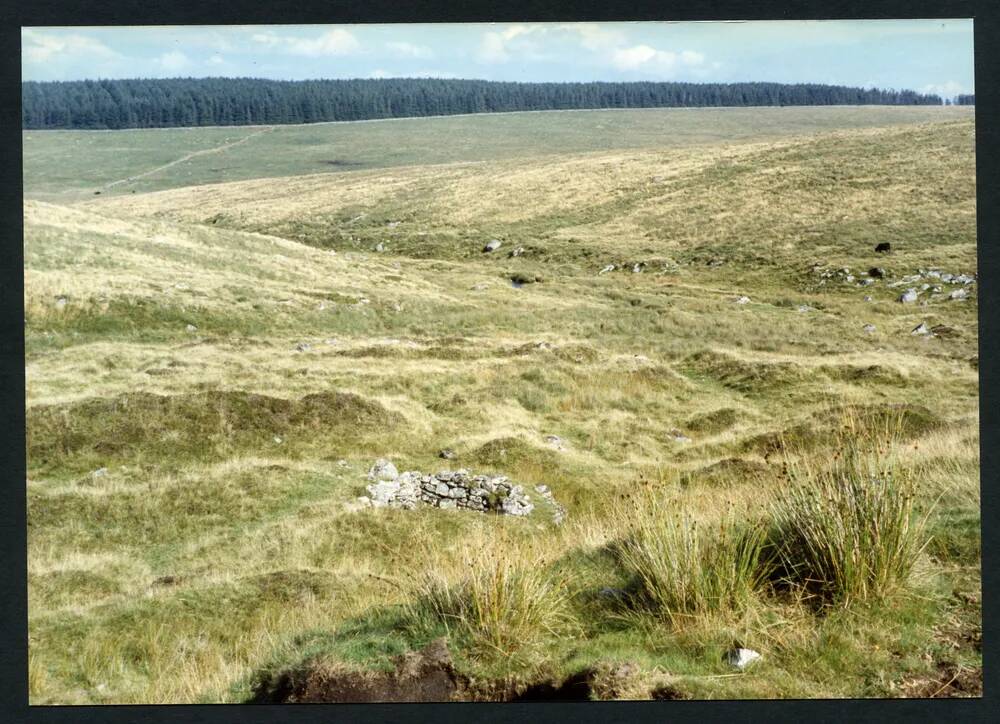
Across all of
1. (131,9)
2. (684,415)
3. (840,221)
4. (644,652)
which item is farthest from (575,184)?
(644,652)

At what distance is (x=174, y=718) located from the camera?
474cm

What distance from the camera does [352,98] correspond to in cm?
755

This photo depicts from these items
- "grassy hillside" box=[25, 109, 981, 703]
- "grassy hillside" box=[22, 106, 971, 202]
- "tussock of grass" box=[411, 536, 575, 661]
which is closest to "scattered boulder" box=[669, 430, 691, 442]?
"grassy hillside" box=[25, 109, 981, 703]

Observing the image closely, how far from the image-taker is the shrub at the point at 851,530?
4.57 m

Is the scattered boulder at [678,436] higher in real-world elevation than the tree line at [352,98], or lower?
lower

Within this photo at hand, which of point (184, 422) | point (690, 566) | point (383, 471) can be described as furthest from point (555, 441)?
point (184, 422)

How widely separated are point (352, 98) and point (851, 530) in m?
6.06

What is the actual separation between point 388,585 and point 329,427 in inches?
103

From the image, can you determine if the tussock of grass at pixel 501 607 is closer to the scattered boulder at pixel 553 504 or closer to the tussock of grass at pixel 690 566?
the tussock of grass at pixel 690 566

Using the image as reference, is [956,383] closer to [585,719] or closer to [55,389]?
[585,719]

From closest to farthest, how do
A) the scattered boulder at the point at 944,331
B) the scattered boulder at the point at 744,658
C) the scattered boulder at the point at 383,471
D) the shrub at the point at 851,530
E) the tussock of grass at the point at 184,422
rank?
the scattered boulder at the point at 744,658 → the shrub at the point at 851,530 → the tussock of grass at the point at 184,422 → the scattered boulder at the point at 383,471 → the scattered boulder at the point at 944,331

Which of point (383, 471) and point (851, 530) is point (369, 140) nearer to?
point (383, 471)

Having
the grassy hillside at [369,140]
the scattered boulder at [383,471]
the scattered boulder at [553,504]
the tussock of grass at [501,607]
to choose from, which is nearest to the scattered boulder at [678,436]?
the scattered boulder at [553,504]

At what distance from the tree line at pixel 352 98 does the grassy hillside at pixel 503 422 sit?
1.01 metres
